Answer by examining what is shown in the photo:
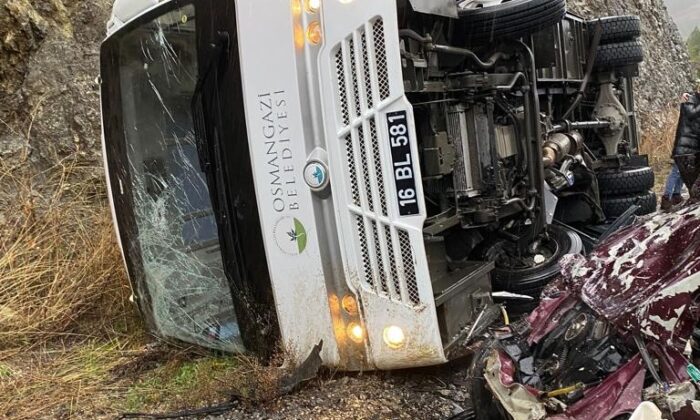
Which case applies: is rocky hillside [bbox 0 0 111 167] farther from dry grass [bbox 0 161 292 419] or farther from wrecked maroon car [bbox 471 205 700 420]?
wrecked maroon car [bbox 471 205 700 420]

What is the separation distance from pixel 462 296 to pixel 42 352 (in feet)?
8.52

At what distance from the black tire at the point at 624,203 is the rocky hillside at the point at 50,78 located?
15.3 ft

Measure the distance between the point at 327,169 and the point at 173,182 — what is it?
2.95 ft

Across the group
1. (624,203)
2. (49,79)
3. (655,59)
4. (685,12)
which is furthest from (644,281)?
(685,12)

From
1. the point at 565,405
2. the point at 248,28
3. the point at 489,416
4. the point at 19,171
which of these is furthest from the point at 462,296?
the point at 19,171

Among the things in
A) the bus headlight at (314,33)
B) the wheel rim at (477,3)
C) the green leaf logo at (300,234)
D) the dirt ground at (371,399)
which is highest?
the wheel rim at (477,3)

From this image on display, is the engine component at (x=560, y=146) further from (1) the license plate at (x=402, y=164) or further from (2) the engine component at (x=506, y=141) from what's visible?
(1) the license plate at (x=402, y=164)

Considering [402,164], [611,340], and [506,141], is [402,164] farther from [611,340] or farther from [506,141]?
[506,141]

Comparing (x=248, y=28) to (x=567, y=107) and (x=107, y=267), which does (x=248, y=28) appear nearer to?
(x=107, y=267)

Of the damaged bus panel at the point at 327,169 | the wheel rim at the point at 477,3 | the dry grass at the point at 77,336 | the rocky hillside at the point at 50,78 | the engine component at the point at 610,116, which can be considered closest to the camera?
the damaged bus panel at the point at 327,169

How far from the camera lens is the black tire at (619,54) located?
5.39 meters

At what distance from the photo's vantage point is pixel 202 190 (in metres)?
3.02

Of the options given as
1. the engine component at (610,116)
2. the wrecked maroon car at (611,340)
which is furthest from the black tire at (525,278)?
the engine component at (610,116)

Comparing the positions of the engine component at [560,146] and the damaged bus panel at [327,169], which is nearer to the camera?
the damaged bus panel at [327,169]
